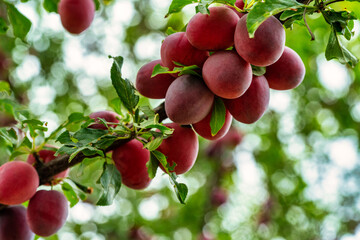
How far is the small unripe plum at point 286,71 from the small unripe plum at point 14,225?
1.00 metres

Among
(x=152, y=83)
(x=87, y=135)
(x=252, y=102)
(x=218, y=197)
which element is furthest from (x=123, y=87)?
(x=218, y=197)

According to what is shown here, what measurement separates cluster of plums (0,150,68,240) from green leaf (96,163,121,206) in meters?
0.27

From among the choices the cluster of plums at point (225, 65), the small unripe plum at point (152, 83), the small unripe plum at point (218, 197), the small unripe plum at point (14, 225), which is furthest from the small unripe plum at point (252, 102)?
the small unripe plum at point (218, 197)

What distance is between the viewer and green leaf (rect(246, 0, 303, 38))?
3.18 ft

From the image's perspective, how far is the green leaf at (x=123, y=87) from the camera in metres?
1.26

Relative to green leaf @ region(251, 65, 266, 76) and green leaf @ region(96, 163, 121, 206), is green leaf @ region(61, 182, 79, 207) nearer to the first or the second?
green leaf @ region(96, 163, 121, 206)

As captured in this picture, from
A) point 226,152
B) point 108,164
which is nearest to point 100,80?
point 226,152

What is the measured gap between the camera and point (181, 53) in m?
1.14

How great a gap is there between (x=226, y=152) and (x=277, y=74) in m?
3.04

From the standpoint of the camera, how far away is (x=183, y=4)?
47.1 inches

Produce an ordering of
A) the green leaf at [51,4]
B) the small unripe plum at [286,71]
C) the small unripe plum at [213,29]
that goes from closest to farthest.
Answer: the small unripe plum at [213,29], the small unripe plum at [286,71], the green leaf at [51,4]

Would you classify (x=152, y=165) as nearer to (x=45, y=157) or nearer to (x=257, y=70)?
(x=257, y=70)

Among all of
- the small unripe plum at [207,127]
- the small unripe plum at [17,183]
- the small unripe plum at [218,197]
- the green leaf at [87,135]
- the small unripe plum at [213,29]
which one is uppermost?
the small unripe plum at [213,29]

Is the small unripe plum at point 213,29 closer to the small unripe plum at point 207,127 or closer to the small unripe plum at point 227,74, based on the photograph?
the small unripe plum at point 227,74
